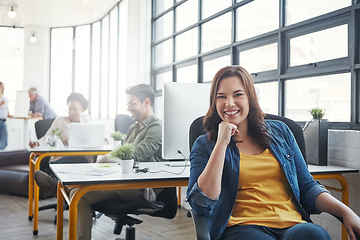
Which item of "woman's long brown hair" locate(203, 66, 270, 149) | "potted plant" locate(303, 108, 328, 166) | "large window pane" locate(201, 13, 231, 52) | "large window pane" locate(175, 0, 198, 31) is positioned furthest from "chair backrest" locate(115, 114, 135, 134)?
"woman's long brown hair" locate(203, 66, 270, 149)

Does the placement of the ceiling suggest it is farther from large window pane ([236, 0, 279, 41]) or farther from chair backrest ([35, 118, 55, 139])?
large window pane ([236, 0, 279, 41])

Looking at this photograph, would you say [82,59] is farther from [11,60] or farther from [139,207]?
[139,207]

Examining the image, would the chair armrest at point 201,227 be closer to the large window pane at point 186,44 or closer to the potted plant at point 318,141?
the potted plant at point 318,141

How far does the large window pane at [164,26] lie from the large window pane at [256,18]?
1628 millimetres

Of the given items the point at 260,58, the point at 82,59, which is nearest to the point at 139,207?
the point at 260,58

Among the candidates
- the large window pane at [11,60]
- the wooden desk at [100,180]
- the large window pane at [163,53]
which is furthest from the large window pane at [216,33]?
the large window pane at [11,60]

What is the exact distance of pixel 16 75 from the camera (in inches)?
385

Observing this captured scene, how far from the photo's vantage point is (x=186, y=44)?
16.0 feet

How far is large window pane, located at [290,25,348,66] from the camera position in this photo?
2670 mm

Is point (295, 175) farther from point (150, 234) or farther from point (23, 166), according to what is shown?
point (23, 166)

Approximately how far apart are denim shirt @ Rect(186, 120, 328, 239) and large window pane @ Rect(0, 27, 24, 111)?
9.17m

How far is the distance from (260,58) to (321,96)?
79cm

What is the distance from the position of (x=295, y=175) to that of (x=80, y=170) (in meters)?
1.17

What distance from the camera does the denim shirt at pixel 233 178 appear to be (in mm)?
1471
